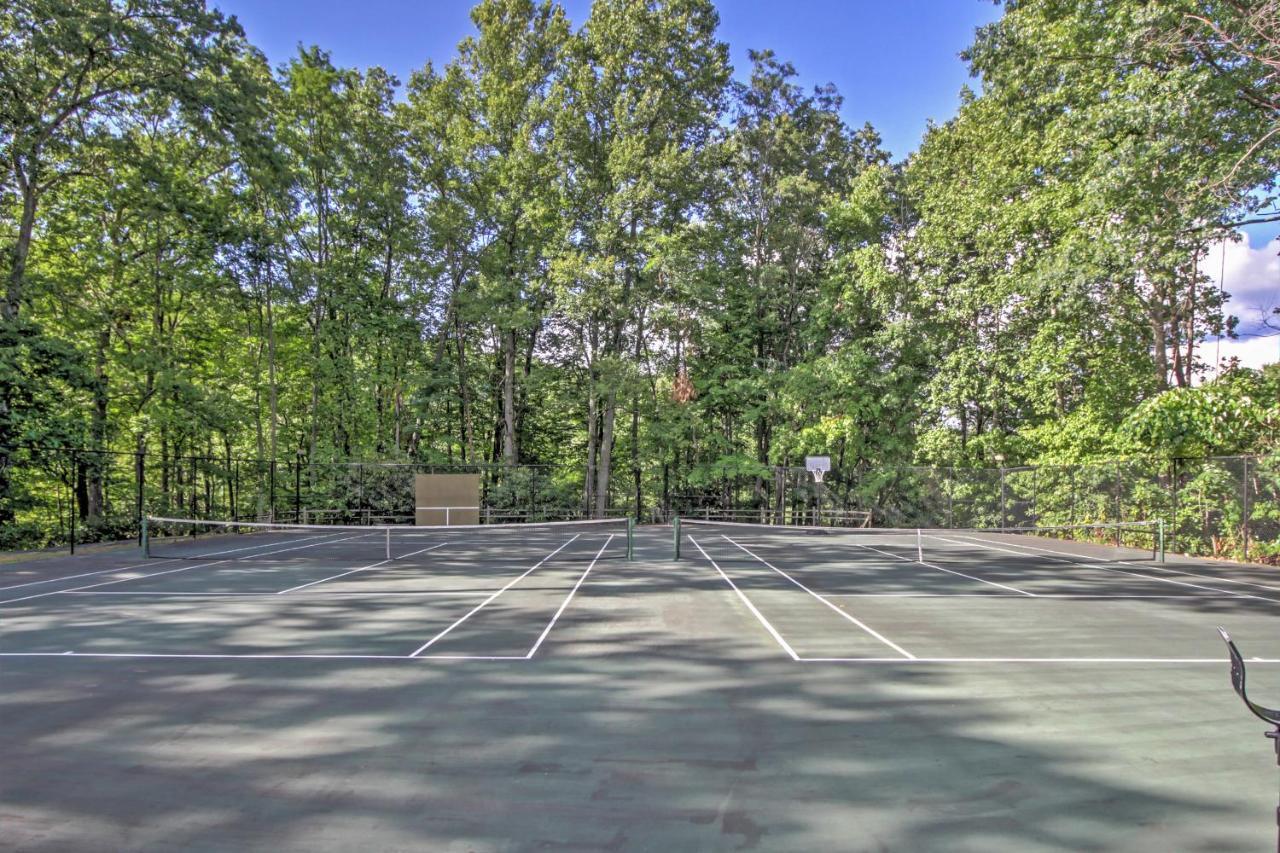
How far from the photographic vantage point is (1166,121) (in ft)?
45.5

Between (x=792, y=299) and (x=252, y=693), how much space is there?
102 feet

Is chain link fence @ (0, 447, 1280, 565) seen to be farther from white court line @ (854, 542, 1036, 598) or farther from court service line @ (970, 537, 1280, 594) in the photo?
white court line @ (854, 542, 1036, 598)

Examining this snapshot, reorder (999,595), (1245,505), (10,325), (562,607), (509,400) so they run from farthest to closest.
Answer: (509,400), (1245,505), (10,325), (999,595), (562,607)

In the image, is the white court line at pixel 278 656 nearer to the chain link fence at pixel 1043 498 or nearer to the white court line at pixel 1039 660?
the white court line at pixel 1039 660

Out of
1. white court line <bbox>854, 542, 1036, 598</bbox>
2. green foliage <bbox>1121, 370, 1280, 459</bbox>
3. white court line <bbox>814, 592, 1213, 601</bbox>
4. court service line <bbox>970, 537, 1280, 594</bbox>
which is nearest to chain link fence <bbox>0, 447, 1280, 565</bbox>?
green foliage <bbox>1121, 370, 1280, 459</bbox>

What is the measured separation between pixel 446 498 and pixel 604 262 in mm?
12182

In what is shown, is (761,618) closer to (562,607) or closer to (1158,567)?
(562,607)

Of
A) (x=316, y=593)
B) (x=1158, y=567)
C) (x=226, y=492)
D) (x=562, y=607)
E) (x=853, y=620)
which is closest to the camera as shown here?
(x=853, y=620)

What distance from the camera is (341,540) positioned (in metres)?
21.2

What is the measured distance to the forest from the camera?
54.7ft

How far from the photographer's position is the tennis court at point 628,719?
3.67m

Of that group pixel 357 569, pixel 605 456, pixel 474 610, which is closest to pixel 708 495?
pixel 605 456

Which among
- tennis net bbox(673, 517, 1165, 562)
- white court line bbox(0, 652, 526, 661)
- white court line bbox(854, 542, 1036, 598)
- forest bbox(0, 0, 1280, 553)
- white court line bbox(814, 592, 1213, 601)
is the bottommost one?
tennis net bbox(673, 517, 1165, 562)

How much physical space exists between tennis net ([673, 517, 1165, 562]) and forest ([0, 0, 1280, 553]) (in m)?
1.66
